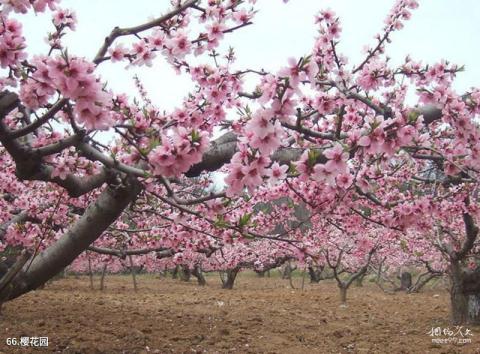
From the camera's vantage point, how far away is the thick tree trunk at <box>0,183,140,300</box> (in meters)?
3.74

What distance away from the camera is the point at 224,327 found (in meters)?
8.66

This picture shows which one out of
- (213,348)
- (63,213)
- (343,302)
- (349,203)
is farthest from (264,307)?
(349,203)

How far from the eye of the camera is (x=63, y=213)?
6.15 metres

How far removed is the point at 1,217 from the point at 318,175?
5.46 meters

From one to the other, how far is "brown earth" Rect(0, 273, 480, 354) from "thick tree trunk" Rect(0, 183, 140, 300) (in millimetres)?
2538

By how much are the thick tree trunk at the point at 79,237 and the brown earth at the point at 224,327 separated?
Answer: 2538 millimetres

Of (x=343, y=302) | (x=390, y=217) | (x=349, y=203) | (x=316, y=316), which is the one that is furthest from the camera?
(x=343, y=302)

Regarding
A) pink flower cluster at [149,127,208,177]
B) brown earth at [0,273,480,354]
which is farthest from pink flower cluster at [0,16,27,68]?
brown earth at [0,273,480,354]

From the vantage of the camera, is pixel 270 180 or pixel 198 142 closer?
pixel 198 142

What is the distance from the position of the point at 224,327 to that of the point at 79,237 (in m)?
5.50

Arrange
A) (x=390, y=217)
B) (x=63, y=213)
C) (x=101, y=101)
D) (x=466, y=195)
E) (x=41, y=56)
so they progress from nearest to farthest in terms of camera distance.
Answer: (x=101, y=101)
(x=41, y=56)
(x=390, y=217)
(x=466, y=195)
(x=63, y=213)

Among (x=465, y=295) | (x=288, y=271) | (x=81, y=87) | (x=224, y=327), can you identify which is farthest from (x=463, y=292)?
(x=288, y=271)

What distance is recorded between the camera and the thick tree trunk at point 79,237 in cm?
374

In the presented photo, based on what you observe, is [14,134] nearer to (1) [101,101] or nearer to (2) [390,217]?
(1) [101,101]
